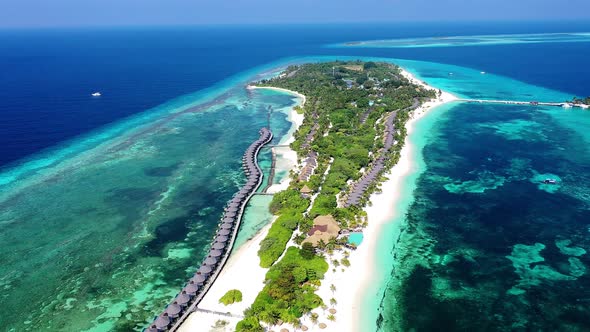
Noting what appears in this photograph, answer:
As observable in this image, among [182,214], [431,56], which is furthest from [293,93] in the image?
[431,56]

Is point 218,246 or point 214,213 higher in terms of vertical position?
point 218,246

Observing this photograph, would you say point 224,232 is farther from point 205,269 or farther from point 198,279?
point 198,279

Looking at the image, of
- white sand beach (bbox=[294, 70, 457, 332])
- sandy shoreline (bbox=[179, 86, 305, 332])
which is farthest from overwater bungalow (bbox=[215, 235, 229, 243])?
white sand beach (bbox=[294, 70, 457, 332])

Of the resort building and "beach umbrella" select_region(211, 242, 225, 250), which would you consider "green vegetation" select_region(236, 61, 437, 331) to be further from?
"beach umbrella" select_region(211, 242, 225, 250)

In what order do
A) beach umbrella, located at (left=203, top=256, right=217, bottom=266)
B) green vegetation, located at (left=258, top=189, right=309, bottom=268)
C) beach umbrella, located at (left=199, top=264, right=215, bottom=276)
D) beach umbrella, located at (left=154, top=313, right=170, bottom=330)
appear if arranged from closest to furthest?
1. beach umbrella, located at (left=154, top=313, right=170, bottom=330)
2. beach umbrella, located at (left=199, top=264, right=215, bottom=276)
3. beach umbrella, located at (left=203, top=256, right=217, bottom=266)
4. green vegetation, located at (left=258, top=189, right=309, bottom=268)

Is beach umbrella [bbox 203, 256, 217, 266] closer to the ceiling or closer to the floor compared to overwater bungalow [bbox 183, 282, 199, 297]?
closer to the ceiling

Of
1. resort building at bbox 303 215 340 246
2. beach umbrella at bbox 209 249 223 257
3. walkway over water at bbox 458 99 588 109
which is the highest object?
walkway over water at bbox 458 99 588 109

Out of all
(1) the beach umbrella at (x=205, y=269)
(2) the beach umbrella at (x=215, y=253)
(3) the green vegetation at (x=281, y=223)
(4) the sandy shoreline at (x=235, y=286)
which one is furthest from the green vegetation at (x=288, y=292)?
(2) the beach umbrella at (x=215, y=253)

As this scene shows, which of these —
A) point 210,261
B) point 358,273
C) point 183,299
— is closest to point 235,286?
point 210,261
